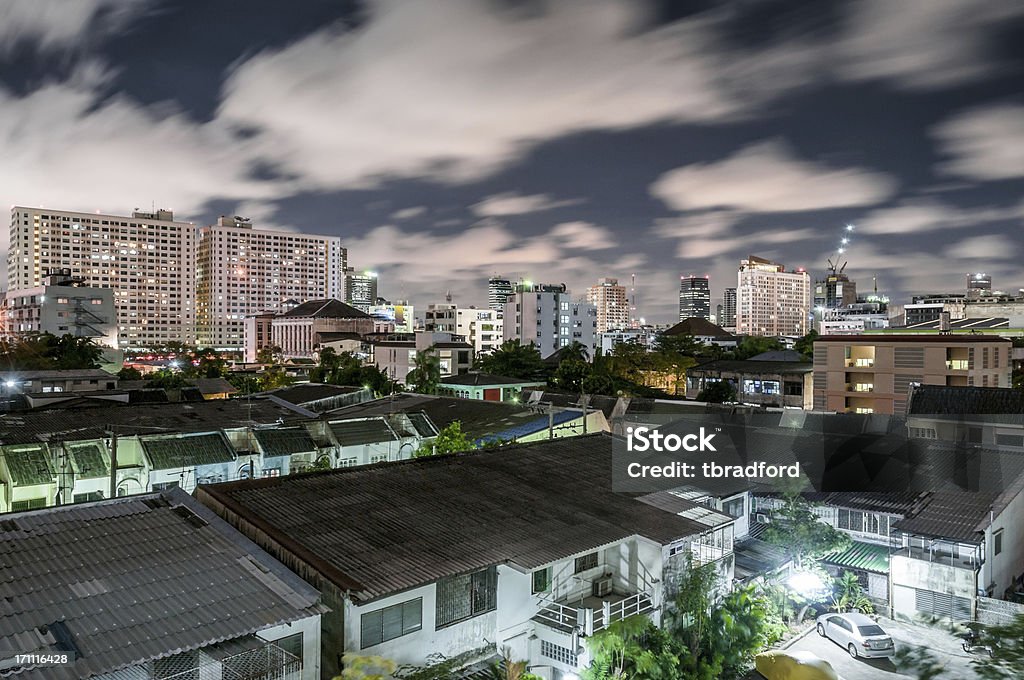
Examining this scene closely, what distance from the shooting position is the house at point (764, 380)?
62.9 m

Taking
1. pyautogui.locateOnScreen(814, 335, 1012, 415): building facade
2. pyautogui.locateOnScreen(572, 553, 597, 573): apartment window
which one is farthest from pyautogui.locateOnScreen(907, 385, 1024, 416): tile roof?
pyautogui.locateOnScreen(572, 553, 597, 573): apartment window

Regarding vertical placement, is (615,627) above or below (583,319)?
below

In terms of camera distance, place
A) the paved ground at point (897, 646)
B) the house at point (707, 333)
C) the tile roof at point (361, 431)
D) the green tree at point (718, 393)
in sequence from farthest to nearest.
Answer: the house at point (707, 333) → the green tree at point (718, 393) → the tile roof at point (361, 431) → the paved ground at point (897, 646)

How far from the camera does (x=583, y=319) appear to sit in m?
108

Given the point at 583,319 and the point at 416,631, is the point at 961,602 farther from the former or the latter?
the point at 583,319

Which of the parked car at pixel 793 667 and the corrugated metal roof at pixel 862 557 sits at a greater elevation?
the corrugated metal roof at pixel 862 557

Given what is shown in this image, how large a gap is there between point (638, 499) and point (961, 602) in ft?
29.3

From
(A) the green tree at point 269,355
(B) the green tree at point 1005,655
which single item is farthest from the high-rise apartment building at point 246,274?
(B) the green tree at point 1005,655

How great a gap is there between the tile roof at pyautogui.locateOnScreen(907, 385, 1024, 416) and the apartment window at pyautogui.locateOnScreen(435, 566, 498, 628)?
27.7 m

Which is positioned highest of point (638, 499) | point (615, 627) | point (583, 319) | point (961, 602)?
point (583, 319)

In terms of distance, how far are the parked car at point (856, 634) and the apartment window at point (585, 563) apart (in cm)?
712

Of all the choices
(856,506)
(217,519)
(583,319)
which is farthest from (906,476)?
(583,319)

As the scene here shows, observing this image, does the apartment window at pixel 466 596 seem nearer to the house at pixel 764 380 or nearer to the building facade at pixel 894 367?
the building facade at pixel 894 367

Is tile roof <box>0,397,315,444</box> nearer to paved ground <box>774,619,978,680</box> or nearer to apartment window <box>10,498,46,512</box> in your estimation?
apartment window <box>10,498,46,512</box>
